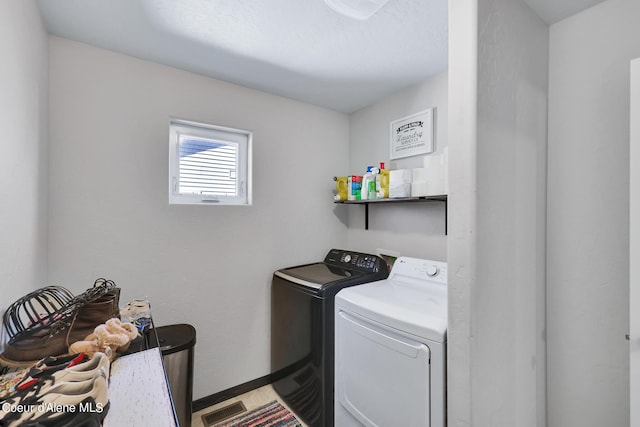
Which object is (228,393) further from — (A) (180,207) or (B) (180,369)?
(A) (180,207)

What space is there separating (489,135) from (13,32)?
173 cm

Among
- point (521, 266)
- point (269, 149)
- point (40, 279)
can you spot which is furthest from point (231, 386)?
point (521, 266)

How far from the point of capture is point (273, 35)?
4.99 ft

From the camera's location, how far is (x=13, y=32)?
979 millimetres

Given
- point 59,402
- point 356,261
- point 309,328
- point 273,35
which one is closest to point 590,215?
point 356,261

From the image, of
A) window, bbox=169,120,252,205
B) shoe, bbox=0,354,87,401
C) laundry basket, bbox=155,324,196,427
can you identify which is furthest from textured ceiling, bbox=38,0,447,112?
laundry basket, bbox=155,324,196,427

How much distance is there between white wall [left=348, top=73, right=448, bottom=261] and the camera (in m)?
2.00

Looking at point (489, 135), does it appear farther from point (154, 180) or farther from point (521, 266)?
point (154, 180)

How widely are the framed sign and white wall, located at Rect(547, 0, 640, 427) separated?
73 cm

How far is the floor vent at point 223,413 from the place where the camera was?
1878 mm

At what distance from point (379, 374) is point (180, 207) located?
1.57 metres

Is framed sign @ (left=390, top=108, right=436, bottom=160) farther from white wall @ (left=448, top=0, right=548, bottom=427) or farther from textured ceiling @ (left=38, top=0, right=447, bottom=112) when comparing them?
white wall @ (left=448, top=0, right=548, bottom=427)

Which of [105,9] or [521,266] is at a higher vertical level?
[105,9]

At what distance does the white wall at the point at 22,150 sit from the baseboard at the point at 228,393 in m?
1.24
